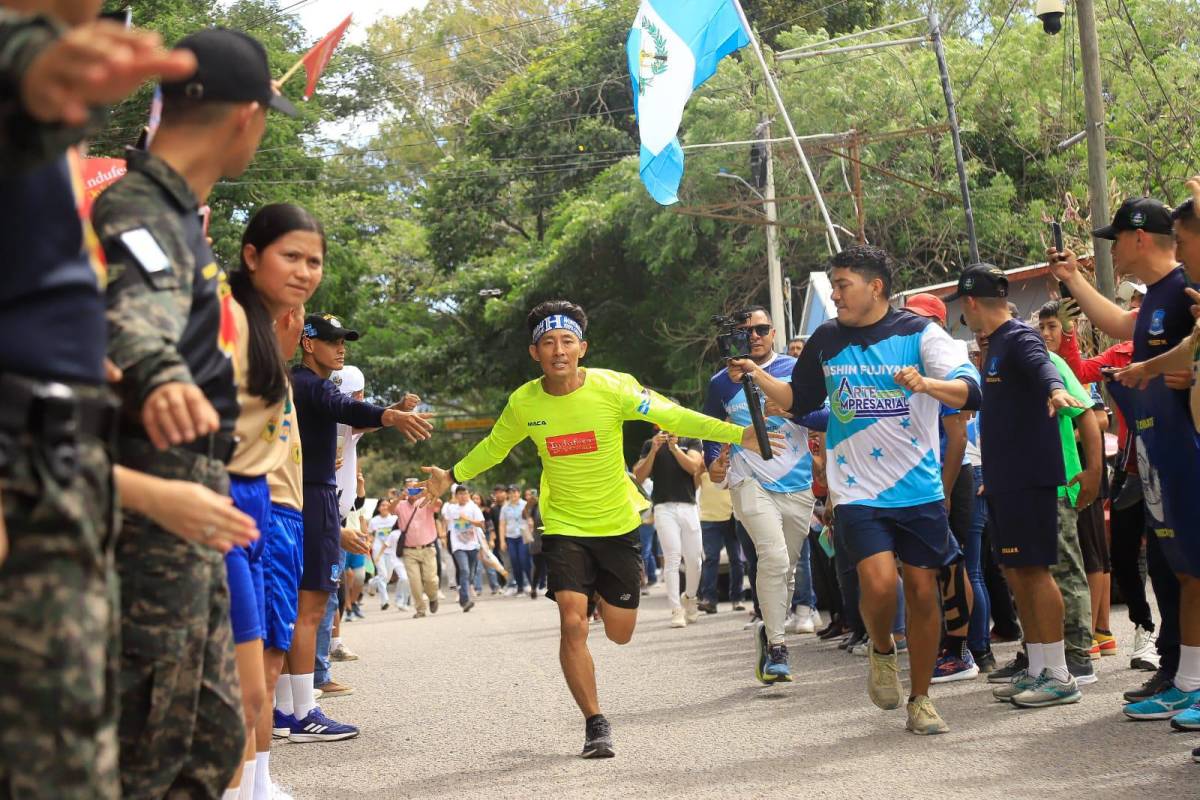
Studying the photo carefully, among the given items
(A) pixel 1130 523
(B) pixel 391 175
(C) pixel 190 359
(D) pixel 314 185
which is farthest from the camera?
(B) pixel 391 175

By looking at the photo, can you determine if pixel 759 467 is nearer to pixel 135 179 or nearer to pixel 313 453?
pixel 313 453

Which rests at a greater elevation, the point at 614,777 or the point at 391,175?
the point at 391,175

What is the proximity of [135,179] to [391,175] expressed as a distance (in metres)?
53.9

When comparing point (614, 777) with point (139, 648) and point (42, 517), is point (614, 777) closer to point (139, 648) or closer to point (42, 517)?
point (139, 648)

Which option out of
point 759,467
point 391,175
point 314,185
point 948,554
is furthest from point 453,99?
point 948,554

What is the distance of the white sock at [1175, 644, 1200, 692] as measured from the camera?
7.21 meters

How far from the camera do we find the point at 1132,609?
8.98m

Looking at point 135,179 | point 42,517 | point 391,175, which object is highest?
point 391,175

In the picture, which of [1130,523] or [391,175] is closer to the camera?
[1130,523]

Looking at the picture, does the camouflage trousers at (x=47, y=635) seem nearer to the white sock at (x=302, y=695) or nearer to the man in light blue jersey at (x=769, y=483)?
the white sock at (x=302, y=695)

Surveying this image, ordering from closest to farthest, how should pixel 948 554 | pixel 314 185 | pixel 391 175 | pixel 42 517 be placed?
pixel 42 517 → pixel 948 554 → pixel 314 185 → pixel 391 175

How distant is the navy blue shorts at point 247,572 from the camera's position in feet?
14.1

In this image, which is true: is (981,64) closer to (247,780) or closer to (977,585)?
(977,585)

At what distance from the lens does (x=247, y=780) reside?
210 inches
